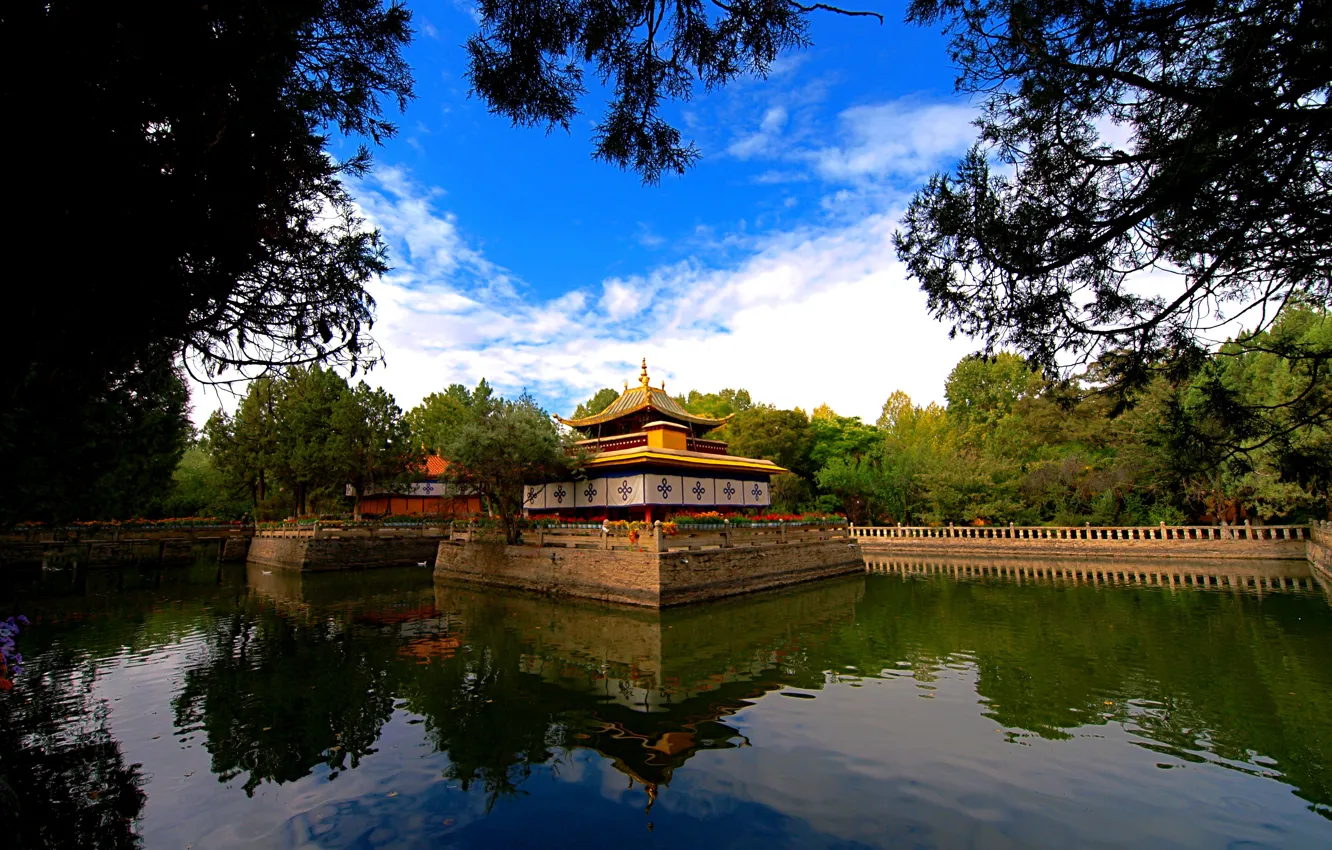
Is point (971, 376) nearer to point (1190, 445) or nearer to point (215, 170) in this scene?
point (1190, 445)

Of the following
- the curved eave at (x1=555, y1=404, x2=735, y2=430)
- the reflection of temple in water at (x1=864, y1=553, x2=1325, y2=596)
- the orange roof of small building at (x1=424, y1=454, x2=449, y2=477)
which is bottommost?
the reflection of temple in water at (x1=864, y1=553, x2=1325, y2=596)

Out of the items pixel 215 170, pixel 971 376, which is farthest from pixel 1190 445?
pixel 971 376

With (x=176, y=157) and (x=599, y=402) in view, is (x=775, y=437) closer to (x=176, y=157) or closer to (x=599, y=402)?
(x=599, y=402)

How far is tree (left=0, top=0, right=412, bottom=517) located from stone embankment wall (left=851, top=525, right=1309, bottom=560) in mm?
32921

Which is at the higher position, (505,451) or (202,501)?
(505,451)

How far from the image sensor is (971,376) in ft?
150

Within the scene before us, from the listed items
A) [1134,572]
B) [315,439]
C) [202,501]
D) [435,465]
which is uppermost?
[315,439]

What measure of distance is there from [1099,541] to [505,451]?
89.7ft

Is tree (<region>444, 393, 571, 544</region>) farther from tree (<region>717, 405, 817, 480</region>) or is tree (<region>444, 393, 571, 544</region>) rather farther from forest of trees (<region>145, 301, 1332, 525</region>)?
tree (<region>717, 405, 817, 480</region>)

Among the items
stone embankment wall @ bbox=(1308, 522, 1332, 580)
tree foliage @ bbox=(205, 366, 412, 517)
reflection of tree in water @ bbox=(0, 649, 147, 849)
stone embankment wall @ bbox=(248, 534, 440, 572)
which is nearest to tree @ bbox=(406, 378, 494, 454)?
tree foliage @ bbox=(205, 366, 412, 517)

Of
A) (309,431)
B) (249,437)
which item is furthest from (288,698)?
(249,437)

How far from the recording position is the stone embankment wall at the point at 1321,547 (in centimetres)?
1894

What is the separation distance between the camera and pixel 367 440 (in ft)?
104

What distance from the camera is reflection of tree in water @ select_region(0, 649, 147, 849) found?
16.8 feet
